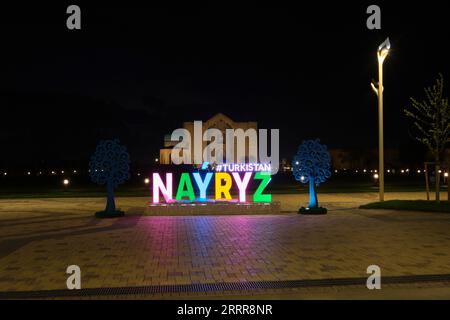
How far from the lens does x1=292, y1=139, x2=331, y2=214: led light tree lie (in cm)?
Answer: 1998

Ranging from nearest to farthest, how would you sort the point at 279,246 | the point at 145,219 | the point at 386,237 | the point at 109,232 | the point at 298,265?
the point at 298,265
the point at 279,246
the point at 386,237
the point at 109,232
the point at 145,219

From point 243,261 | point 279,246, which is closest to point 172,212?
point 279,246

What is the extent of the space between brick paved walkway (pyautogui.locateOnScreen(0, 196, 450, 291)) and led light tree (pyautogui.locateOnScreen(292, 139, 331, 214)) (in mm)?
1975

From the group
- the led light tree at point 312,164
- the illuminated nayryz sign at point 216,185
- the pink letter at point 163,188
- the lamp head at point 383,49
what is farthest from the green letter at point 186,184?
the lamp head at point 383,49

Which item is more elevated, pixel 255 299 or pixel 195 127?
pixel 195 127

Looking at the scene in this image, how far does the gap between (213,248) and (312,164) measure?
30.4ft

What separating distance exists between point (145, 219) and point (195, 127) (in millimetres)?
61231

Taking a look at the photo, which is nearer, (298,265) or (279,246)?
(298,265)

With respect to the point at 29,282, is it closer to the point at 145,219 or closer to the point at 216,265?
the point at 216,265

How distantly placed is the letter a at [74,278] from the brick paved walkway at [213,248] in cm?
12

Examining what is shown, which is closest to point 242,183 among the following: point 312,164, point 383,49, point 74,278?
point 312,164

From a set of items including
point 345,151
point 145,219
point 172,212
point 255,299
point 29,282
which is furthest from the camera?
point 345,151

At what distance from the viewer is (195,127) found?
79062 mm

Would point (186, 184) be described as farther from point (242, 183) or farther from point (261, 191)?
point (261, 191)
